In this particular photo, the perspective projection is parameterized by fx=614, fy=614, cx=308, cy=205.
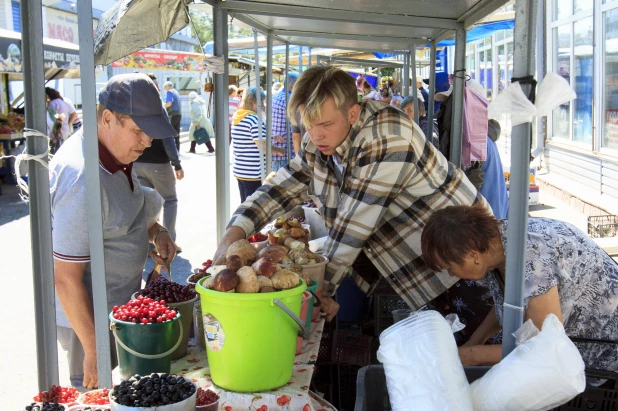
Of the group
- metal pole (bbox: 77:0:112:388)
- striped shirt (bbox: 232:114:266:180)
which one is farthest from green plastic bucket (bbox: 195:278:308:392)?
striped shirt (bbox: 232:114:266:180)

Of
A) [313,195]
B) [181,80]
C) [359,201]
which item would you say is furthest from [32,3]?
[181,80]

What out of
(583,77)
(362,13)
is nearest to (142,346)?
(362,13)

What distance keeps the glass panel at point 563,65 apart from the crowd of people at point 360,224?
8875 mm

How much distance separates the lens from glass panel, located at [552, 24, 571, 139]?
34.9 feet

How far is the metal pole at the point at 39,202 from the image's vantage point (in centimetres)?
190

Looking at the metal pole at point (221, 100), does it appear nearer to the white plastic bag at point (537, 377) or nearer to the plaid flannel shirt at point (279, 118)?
the white plastic bag at point (537, 377)

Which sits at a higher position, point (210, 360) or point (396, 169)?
point (396, 169)

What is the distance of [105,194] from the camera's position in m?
2.60

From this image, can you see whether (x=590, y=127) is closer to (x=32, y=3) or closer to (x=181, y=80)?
(x=32, y=3)

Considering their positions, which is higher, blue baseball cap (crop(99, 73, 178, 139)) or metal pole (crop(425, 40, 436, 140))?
metal pole (crop(425, 40, 436, 140))

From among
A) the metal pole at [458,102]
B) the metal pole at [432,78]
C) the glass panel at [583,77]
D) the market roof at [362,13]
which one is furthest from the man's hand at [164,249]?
the glass panel at [583,77]

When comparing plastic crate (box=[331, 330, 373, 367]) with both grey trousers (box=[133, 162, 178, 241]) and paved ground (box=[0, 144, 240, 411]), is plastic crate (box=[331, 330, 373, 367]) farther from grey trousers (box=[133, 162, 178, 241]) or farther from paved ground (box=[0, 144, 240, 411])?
grey trousers (box=[133, 162, 178, 241])

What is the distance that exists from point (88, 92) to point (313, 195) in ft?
5.29

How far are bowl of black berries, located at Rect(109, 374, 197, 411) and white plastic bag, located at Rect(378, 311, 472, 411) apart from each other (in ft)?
1.86
